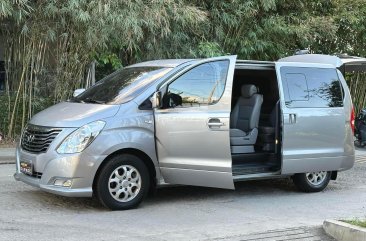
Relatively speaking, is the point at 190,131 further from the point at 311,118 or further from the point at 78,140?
the point at 311,118

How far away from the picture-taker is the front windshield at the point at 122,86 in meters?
6.99

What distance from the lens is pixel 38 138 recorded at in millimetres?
6633

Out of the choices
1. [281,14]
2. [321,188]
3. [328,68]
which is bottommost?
[321,188]

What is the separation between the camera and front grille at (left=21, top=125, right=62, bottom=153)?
6.49m

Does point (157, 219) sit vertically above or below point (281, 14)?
below

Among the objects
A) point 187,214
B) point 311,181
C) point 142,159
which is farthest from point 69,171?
point 311,181

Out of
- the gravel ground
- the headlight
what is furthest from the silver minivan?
the gravel ground

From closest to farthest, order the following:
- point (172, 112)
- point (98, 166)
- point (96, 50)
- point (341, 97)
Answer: point (98, 166), point (172, 112), point (341, 97), point (96, 50)

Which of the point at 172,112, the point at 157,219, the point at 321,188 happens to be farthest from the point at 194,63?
the point at 321,188

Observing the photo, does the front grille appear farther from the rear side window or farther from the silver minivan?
the rear side window

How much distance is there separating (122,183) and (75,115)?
0.99 meters

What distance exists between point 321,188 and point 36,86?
6.95 metres

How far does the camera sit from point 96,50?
12.1m

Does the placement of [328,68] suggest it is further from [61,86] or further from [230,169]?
[61,86]
